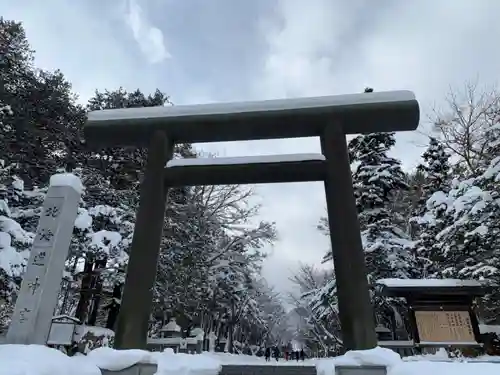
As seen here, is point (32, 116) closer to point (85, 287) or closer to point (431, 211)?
point (85, 287)

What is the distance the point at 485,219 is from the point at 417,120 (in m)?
7.76

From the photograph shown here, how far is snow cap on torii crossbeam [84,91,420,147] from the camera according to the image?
24.9ft

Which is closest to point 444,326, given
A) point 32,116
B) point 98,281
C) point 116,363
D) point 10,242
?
point 116,363

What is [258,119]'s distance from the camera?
26.0 feet

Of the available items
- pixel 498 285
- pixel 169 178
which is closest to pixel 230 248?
pixel 498 285

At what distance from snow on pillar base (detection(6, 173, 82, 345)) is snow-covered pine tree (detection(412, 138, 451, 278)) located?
571 inches

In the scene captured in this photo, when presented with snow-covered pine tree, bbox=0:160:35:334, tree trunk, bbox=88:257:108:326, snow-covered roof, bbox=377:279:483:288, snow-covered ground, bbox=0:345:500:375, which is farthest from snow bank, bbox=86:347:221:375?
tree trunk, bbox=88:257:108:326

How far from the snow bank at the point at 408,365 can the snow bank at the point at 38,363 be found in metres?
3.75

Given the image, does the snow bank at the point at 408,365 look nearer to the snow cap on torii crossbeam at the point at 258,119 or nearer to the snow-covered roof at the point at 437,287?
the snow cap on torii crossbeam at the point at 258,119

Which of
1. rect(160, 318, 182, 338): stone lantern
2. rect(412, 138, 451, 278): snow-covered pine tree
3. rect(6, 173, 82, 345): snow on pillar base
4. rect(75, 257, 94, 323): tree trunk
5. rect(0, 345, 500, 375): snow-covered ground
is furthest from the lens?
rect(160, 318, 182, 338): stone lantern

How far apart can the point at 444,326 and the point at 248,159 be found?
10.2 m

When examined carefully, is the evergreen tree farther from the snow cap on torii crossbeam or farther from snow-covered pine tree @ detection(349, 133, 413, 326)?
snow-covered pine tree @ detection(349, 133, 413, 326)

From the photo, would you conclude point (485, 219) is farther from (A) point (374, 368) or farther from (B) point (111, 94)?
(B) point (111, 94)

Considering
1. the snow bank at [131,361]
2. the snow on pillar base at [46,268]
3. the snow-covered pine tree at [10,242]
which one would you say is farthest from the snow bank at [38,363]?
the snow-covered pine tree at [10,242]
